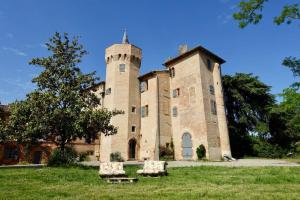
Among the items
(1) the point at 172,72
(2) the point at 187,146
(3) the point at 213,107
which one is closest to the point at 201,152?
(2) the point at 187,146

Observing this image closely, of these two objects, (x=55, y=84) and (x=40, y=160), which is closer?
(x=55, y=84)

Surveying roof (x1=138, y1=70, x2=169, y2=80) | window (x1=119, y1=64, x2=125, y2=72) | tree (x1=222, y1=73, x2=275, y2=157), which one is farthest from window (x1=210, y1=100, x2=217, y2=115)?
window (x1=119, y1=64, x2=125, y2=72)

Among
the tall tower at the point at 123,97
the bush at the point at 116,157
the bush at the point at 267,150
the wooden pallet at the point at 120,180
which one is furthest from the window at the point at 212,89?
the wooden pallet at the point at 120,180

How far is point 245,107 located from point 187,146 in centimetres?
1005

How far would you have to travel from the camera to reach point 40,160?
34.8m

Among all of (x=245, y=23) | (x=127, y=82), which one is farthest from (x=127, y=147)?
(x=245, y=23)

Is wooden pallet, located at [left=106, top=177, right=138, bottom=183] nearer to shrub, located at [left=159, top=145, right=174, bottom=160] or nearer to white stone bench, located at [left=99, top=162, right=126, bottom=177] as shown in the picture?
white stone bench, located at [left=99, top=162, right=126, bottom=177]

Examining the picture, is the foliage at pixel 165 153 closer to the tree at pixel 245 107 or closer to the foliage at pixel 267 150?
the tree at pixel 245 107

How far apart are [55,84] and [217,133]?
17878 mm

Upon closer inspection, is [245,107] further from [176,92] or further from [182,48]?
[182,48]

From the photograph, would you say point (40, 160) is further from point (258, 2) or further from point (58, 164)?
point (258, 2)

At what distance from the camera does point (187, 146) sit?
1129 inches

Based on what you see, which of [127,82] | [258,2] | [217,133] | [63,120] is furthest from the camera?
[127,82]

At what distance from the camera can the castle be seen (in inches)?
1112
